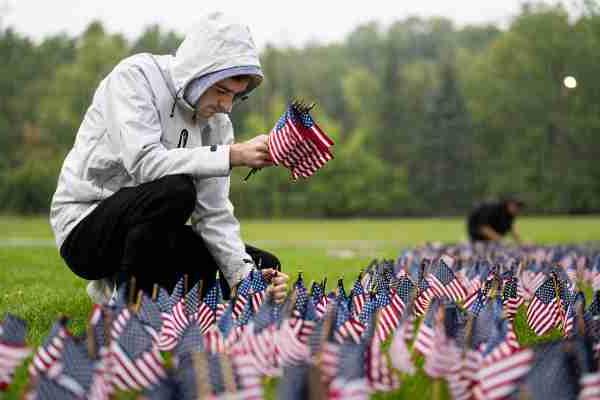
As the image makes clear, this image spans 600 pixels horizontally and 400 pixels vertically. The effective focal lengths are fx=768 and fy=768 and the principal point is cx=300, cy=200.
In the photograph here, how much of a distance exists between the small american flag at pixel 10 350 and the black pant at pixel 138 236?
1.38m

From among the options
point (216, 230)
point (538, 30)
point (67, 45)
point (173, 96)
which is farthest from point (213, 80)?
point (67, 45)

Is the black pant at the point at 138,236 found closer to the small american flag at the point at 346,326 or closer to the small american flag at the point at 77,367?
the small american flag at the point at 346,326

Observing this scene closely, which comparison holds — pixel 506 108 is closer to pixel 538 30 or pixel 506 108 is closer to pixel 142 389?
pixel 538 30

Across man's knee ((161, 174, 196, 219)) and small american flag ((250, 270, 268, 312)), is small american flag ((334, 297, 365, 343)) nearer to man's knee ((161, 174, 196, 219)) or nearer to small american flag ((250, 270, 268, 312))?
small american flag ((250, 270, 268, 312))

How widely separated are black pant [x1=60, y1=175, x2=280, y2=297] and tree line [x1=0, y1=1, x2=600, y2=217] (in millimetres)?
35948

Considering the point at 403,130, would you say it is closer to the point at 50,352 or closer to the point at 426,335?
the point at 426,335

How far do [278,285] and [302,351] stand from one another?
50.0 inches

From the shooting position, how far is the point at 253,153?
175 inches

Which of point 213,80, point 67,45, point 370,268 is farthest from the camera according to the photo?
point 67,45

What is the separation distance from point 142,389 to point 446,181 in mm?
53635

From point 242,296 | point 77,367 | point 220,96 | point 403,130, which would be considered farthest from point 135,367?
point 403,130

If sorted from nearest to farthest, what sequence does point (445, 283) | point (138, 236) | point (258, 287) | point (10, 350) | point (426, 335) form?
point (10, 350) < point (426, 335) < point (138, 236) < point (258, 287) < point (445, 283)

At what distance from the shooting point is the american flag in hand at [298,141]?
4324 millimetres

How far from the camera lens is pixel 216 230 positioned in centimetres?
533
